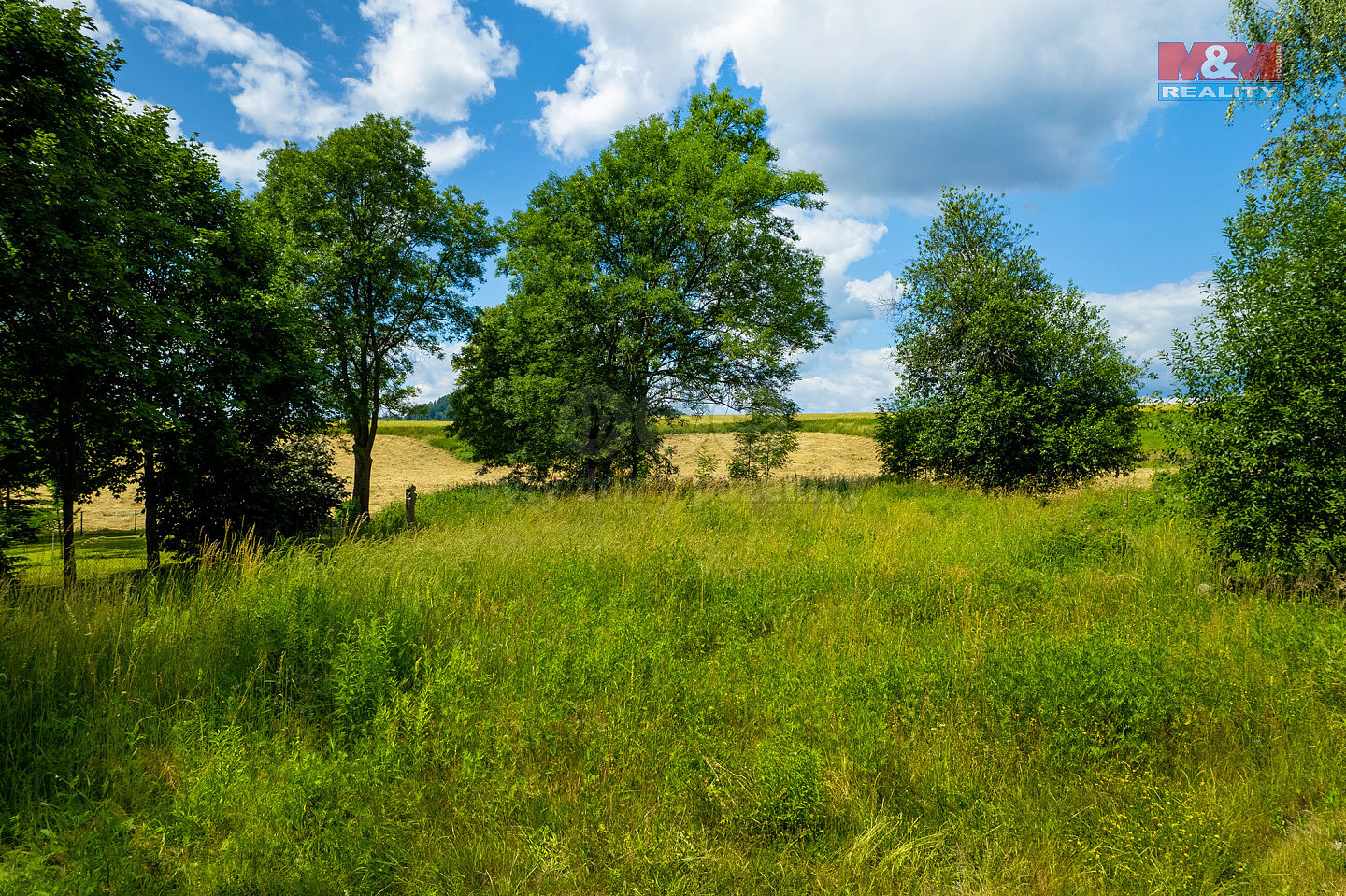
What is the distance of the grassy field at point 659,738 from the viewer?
9.71 feet

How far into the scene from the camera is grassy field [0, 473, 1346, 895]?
2961mm

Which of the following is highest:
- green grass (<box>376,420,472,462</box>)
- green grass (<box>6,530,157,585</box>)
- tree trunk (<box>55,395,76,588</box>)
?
green grass (<box>376,420,472,462</box>)

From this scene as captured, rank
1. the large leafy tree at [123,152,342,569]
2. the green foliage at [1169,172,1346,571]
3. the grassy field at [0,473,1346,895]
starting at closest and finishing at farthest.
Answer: the grassy field at [0,473,1346,895], the green foliage at [1169,172,1346,571], the large leafy tree at [123,152,342,569]

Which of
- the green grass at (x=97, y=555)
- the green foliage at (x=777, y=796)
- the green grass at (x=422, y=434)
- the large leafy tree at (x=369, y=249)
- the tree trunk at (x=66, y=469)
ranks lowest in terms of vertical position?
the green grass at (x=97, y=555)

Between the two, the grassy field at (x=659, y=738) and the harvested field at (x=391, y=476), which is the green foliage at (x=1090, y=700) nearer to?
the grassy field at (x=659, y=738)

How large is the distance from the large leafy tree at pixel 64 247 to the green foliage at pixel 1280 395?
16.1 metres

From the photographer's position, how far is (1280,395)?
22.3ft

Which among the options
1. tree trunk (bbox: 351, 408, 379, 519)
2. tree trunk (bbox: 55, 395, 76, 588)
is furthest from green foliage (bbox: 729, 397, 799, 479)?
tree trunk (bbox: 55, 395, 76, 588)

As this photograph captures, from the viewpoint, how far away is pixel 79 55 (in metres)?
9.79

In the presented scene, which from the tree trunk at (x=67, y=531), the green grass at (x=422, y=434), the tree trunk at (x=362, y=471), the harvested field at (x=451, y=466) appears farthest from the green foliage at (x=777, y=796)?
the green grass at (x=422, y=434)

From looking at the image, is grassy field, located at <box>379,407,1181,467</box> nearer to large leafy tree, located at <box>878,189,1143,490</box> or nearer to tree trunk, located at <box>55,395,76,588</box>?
large leafy tree, located at <box>878,189,1143,490</box>

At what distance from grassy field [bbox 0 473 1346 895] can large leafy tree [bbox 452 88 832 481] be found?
442 inches

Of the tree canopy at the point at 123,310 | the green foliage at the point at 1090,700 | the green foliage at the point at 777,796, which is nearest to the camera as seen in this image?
the green foliage at the point at 777,796

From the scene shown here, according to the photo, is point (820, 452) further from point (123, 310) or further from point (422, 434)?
point (422, 434)
